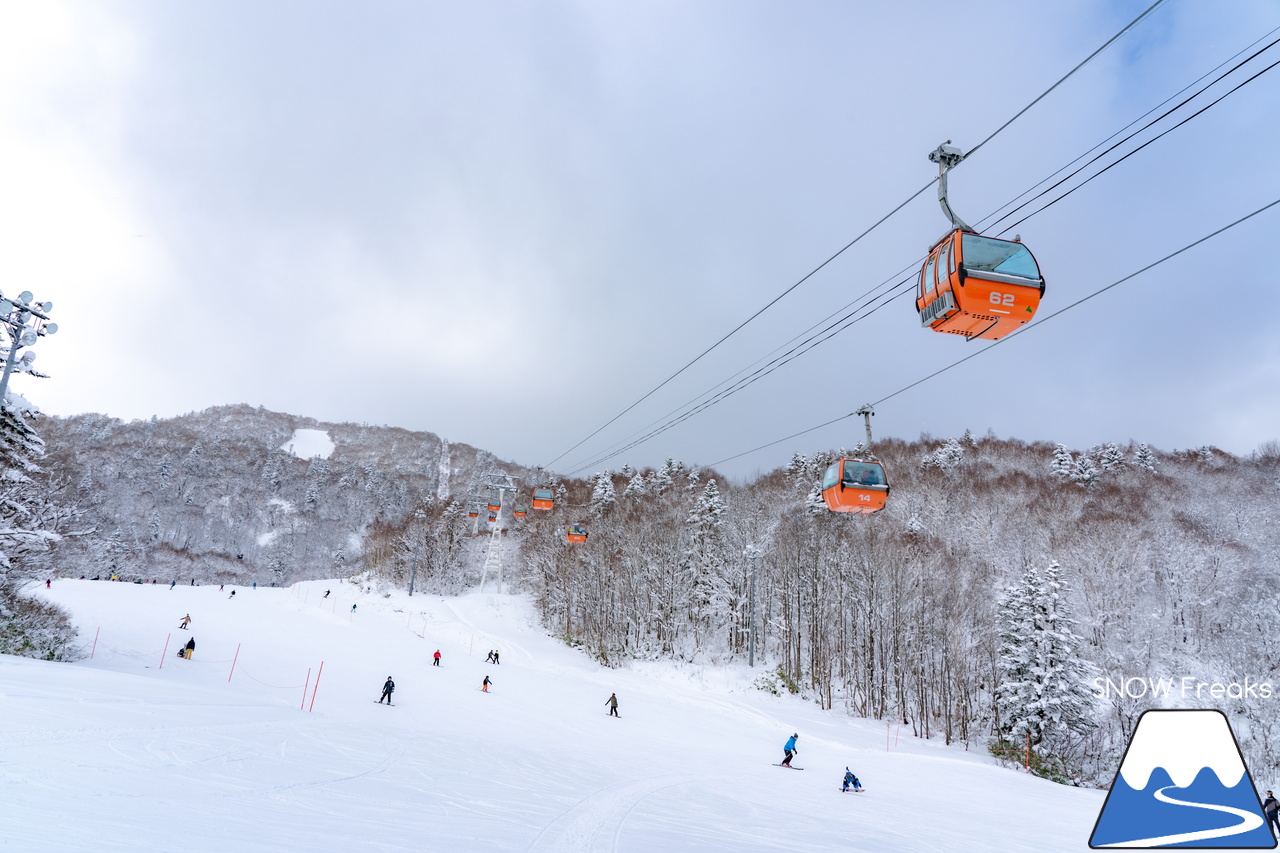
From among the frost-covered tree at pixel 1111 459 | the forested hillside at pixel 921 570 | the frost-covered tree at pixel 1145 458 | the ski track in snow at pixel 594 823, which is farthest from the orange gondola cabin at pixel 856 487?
the frost-covered tree at pixel 1145 458

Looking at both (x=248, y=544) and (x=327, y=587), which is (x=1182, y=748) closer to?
(x=327, y=587)

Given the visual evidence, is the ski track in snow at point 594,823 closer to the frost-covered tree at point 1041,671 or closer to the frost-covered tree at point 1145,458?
the frost-covered tree at point 1041,671

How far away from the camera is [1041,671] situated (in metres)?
27.5

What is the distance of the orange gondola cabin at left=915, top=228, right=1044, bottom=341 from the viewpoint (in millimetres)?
8812

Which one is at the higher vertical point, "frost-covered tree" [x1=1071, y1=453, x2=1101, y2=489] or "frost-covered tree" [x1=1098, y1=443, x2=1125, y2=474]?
"frost-covered tree" [x1=1098, y1=443, x2=1125, y2=474]

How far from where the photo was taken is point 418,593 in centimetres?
6419

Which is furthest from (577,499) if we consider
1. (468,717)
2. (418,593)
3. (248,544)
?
(248,544)

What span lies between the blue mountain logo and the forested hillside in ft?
85.3

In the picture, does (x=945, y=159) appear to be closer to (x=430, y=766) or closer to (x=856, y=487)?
(x=856, y=487)

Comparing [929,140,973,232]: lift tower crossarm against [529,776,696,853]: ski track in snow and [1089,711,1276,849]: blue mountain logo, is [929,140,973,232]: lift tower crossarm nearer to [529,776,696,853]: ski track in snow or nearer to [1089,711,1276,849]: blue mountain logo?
[1089,711,1276,849]: blue mountain logo

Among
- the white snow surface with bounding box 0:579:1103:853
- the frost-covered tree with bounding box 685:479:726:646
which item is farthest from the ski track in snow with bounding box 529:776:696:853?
the frost-covered tree with bounding box 685:479:726:646

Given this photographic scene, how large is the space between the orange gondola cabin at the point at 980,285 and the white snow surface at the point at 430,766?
9.93m

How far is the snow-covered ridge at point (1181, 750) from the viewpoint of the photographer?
4238 millimetres

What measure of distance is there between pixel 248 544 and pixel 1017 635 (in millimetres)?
163229
